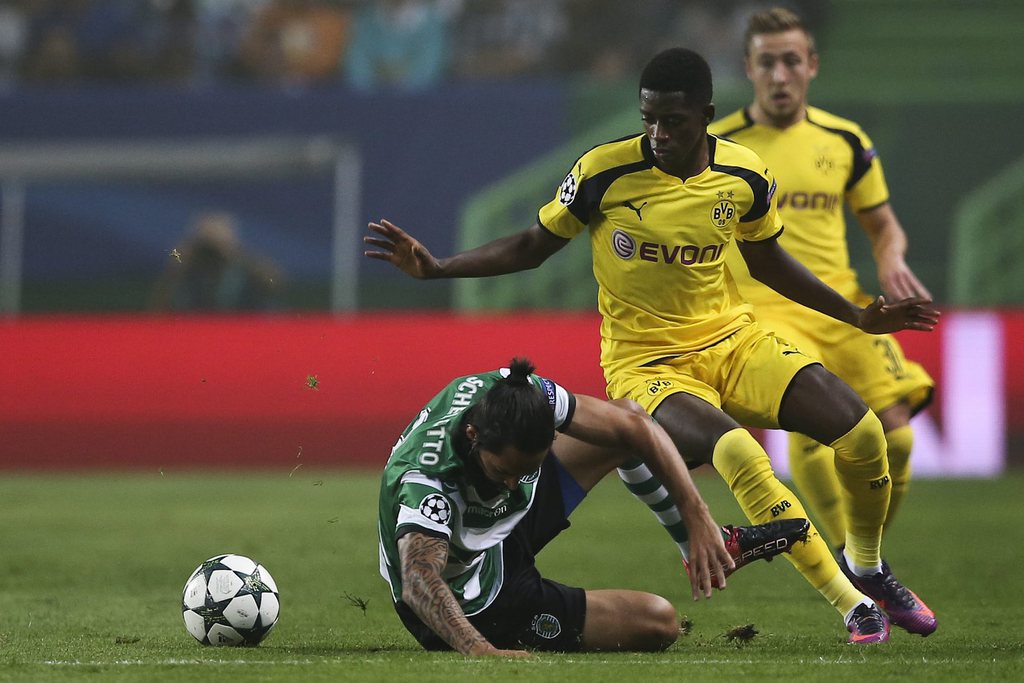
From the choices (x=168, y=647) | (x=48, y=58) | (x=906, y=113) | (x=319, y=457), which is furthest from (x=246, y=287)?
(x=168, y=647)

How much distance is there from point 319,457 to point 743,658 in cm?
883

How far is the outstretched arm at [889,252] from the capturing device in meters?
6.44

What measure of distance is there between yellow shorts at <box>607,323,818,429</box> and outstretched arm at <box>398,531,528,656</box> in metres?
Result: 1.13

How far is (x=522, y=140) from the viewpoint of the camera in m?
15.8

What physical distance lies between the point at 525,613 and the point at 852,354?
7.62 feet

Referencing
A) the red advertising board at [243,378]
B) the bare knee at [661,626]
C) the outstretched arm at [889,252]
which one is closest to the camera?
the bare knee at [661,626]

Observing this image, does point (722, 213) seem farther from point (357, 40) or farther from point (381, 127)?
point (357, 40)

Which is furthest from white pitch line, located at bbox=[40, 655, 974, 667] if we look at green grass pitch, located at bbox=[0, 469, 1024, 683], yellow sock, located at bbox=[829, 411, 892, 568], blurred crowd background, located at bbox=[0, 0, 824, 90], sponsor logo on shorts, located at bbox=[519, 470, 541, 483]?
blurred crowd background, located at bbox=[0, 0, 824, 90]

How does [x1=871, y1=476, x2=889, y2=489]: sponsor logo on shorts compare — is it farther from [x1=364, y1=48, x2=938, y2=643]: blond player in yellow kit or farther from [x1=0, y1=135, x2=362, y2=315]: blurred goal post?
[x1=0, y1=135, x2=362, y2=315]: blurred goal post

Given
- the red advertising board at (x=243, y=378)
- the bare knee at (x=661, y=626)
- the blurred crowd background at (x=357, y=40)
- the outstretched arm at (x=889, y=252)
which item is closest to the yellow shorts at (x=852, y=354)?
the outstretched arm at (x=889, y=252)

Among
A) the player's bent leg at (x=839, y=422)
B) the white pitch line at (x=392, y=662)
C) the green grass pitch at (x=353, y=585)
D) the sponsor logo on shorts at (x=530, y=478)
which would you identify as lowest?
the green grass pitch at (x=353, y=585)

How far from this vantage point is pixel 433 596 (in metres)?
4.79

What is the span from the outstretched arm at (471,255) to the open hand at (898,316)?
121 centimetres

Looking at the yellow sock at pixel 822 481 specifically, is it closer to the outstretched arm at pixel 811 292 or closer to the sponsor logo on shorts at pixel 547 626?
the outstretched arm at pixel 811 292
